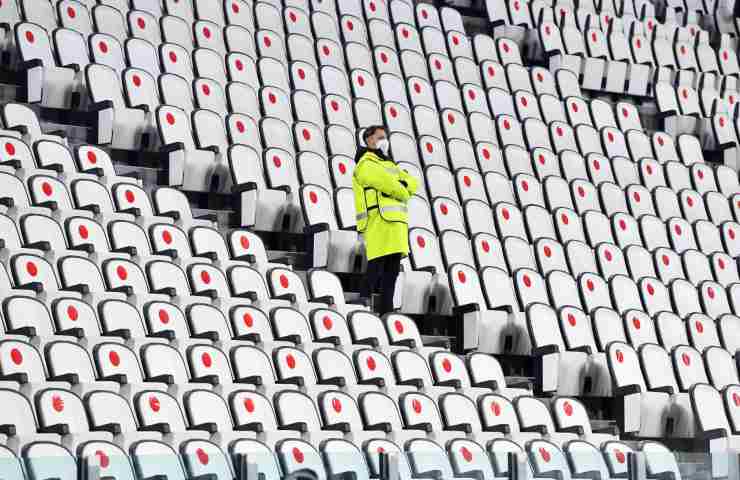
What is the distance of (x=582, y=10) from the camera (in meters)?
10.1

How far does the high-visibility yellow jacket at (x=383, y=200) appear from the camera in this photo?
19.7 feet

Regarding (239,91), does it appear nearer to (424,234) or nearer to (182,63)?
(182,63)

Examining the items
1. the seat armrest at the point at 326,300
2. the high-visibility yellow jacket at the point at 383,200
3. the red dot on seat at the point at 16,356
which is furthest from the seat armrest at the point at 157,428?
the high-visibility yellow jacket at the point at 383,200

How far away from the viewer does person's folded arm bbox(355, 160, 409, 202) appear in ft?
19.6

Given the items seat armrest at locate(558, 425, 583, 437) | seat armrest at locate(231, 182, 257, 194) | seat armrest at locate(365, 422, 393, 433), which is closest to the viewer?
seat armrest at locate(365, 422, 393, 433)

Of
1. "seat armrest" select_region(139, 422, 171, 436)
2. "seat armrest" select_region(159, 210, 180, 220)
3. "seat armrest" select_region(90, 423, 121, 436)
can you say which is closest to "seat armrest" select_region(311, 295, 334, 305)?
"seat armrest" select_region(159, 210, 180, 220)

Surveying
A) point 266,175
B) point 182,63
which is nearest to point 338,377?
point 266,175

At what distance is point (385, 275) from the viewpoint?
6.17m

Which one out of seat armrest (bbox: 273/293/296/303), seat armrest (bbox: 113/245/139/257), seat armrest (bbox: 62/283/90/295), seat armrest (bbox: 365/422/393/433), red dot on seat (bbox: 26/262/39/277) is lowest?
seat armrest (bbox: 365/422/393/433)

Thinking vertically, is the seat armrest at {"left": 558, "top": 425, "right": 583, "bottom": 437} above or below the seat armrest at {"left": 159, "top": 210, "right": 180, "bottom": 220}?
below

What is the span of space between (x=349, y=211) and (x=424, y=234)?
38cm

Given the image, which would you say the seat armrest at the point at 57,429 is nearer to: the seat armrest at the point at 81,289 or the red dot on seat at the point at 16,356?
the red dot on seat at the point at 16,356

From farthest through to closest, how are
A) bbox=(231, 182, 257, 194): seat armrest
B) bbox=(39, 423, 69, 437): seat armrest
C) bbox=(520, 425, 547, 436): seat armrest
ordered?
1. bbox=(231, 182, 257, 194): seat armrest
2. bbox=(520, 425, 547, 436): seat armrest
3. bbox=(39, 423, 69, 437): seat armrest

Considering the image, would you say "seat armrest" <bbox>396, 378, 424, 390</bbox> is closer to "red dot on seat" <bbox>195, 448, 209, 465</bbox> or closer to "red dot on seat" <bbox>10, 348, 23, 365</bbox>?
"red dot on seat" <bbox>10, 348, 23, 365</bbox>
